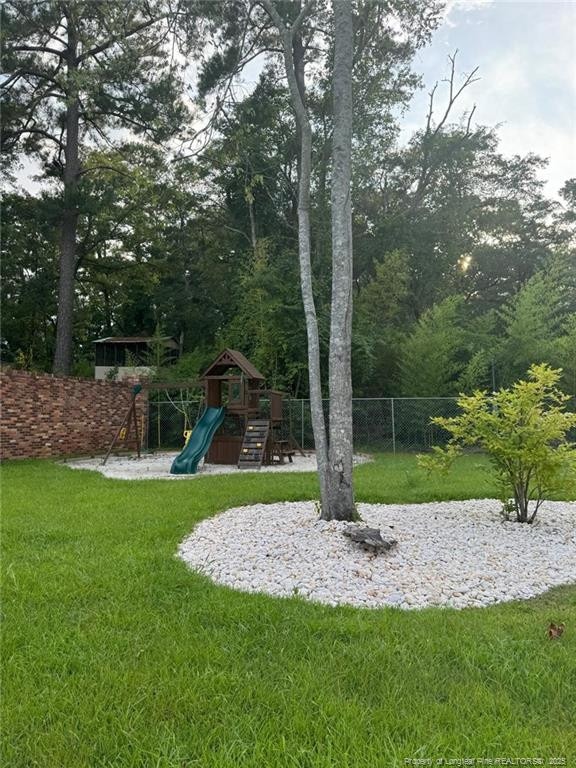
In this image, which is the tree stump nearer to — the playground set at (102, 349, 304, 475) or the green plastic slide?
the green plastic slide

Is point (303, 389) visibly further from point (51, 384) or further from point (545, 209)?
point (545, 209)

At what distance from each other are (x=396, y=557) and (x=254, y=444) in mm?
6235

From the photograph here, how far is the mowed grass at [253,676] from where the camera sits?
1434 millimetres

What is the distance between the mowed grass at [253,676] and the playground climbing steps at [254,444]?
594 centimetres

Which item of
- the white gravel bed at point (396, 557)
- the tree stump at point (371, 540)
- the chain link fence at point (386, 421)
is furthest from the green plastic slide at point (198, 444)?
the tree stump at point (371, 540)

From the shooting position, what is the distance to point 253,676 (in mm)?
1804

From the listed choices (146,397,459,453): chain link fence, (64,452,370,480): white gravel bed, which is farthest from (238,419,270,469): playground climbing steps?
(146,397,459,453): chain link fence

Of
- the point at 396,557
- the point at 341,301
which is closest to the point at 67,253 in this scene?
the point at 341,301

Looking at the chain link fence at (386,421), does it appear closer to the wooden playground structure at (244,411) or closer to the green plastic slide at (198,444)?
the wooden playground structure at (244,411)

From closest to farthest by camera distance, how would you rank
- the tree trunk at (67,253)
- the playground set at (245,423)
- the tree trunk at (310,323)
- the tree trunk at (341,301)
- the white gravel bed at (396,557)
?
the white gravel bed at (396,557) → the tree trunk at (341,301) → the tree trunk at (310,323) → the playground set at (245,423) → the tree trunk at (67,253)

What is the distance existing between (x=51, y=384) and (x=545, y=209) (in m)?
18.0

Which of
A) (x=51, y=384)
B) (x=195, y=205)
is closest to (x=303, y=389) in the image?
(x=51, y=384)

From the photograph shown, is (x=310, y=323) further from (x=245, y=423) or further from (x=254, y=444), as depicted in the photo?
(x=245, y=423)

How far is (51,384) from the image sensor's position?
1060 cm
